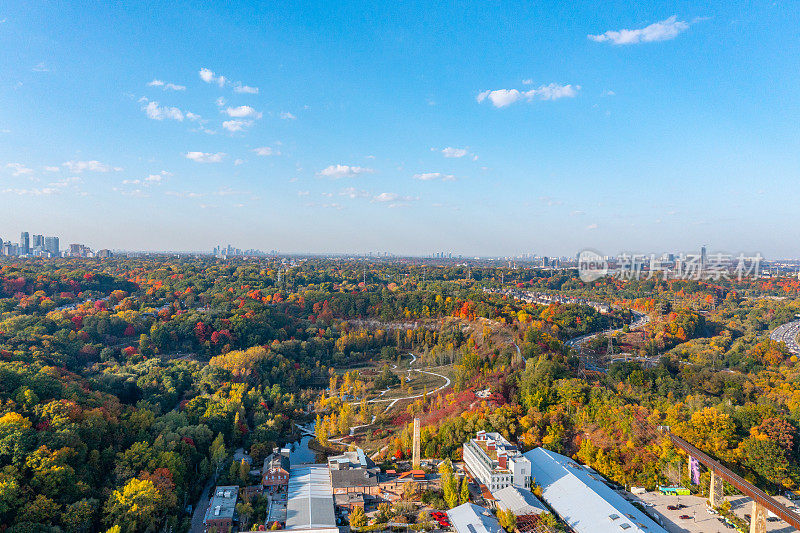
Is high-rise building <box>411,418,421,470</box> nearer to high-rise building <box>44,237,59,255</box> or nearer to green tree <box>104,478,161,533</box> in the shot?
green tree <box>104,478,161,533</box>

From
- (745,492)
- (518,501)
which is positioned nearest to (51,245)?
(518,501)

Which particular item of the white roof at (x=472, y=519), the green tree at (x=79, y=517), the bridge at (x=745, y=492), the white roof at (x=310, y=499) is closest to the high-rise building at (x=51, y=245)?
the green tree at (x=79, y=517)

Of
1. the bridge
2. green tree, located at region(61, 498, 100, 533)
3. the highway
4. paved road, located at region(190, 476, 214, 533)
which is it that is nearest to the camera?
the bridge

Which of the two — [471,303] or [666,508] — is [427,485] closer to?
[666,508]

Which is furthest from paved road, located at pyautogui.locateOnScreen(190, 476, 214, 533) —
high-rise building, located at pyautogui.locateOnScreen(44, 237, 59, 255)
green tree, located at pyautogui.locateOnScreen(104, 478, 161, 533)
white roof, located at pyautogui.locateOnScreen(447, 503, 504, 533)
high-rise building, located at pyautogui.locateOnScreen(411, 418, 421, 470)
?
high-rise building, located at pyautogui.locateOnScreen(44, 237, 59, 255)

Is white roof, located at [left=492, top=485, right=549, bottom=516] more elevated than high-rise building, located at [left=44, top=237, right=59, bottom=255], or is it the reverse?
high-rise building, located at [left=44, top=237, right=59, bottom=255]

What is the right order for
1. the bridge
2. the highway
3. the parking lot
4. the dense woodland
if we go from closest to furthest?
1. the bridge
2. the parking lot
3. the dense woodland
4. the highway

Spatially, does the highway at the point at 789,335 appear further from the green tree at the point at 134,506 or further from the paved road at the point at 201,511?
the green tree at the point at 134,506
